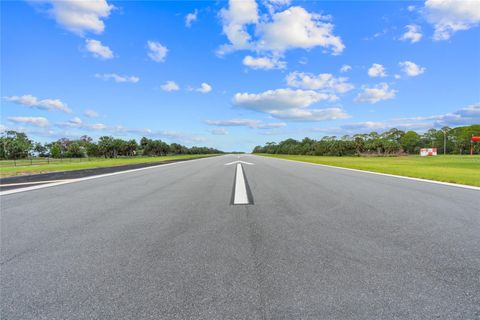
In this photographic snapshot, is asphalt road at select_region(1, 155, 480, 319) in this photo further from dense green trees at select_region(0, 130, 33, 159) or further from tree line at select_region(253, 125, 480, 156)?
dense green trees at select_region(0, 130, 33, 159)

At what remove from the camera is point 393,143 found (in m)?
85.9

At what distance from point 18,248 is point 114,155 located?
4500 inches

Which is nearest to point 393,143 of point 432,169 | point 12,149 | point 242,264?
point 432,169

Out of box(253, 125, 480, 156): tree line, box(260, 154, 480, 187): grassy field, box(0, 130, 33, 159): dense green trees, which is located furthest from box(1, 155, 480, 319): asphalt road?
box(0, 130, 33, 159): dense green trees

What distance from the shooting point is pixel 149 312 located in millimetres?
1821

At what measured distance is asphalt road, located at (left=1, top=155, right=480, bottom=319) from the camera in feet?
6.14

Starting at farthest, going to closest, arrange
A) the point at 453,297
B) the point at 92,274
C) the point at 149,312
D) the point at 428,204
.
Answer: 1. the point at 428,204
2. the point at 92,274
3. the point at 453,297
4. the point at 149,312

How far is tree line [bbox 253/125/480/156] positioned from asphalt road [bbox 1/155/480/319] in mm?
86150

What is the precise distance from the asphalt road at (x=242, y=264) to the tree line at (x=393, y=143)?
283ft

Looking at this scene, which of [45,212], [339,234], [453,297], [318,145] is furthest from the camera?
[318,145]

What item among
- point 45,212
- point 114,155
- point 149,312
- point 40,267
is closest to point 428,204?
point 149,312

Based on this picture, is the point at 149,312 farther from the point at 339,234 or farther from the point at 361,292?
the point at 339,234

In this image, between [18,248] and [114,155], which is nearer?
[18,248]

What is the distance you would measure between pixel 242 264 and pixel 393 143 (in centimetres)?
9979
